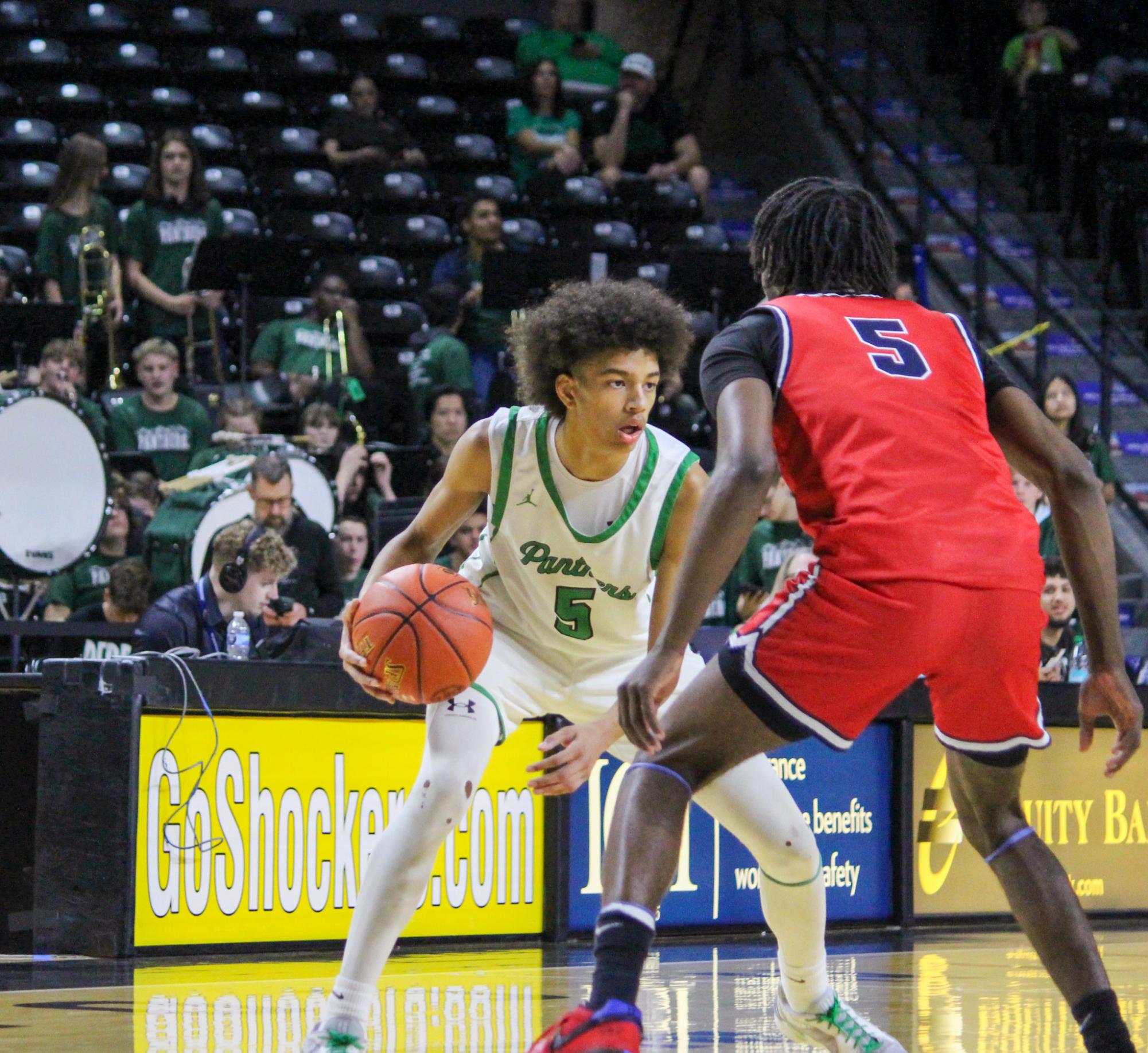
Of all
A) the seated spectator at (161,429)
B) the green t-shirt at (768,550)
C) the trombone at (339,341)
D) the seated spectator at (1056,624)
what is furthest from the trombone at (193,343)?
the seated spectator at (1056,624)

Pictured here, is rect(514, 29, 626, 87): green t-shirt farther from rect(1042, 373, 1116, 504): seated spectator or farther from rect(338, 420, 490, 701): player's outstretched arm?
rect(338, 420, 490, 701): player's outstretched arm

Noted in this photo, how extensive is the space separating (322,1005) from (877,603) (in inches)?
105

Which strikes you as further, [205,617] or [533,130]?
[533,130]

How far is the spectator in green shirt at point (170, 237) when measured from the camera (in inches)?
512

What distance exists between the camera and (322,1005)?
5.67m

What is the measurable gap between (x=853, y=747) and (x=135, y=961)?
11.0 feet

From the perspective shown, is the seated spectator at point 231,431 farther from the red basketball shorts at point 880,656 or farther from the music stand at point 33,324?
the red basketball shorts at point 880,656

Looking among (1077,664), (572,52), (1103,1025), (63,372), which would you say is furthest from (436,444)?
(1103,1025)

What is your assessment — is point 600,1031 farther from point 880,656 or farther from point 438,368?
point 438,368

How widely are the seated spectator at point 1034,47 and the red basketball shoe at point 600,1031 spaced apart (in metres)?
13.8

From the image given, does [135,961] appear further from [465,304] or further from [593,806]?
[465,304]

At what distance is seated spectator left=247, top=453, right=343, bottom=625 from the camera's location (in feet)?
32.2

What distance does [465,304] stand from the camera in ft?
44.1

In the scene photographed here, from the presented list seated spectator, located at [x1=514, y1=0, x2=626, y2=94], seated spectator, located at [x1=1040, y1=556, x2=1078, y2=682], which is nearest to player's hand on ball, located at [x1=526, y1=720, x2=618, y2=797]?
seated spectator, located at [x1=1040, y1=556, x2=1078, y2=682]
